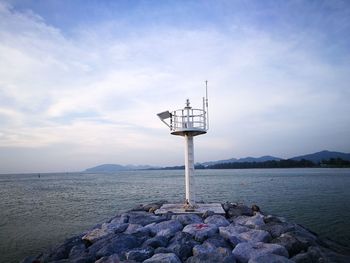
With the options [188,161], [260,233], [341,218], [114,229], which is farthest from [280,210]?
[114,229]

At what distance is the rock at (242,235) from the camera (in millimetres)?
8508

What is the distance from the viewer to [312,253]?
7246mm

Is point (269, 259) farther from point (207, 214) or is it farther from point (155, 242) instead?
point (207, 214)

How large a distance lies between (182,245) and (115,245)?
1728mm

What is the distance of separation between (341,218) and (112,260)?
1386 cm

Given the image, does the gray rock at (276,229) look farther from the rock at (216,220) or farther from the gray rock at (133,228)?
the gray rock at (133,228)

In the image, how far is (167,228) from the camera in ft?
31.3

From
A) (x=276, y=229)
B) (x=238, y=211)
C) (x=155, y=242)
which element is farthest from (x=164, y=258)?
(x=238, y=211)

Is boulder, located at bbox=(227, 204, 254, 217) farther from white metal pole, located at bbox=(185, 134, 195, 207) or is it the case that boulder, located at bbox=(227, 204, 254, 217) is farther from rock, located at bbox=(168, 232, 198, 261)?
rock, located at bbox=(168, 232, 198, 261)

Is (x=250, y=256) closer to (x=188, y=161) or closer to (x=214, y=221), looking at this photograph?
(x=214, y=221)

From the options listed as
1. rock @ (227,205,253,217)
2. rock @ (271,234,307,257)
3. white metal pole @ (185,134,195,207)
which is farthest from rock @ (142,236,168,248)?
rock @ (227,205,253,217)

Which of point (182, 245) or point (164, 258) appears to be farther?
point (182, 245)

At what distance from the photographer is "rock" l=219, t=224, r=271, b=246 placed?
851cm

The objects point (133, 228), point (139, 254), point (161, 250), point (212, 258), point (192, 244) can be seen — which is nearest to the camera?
point (212, 258)
